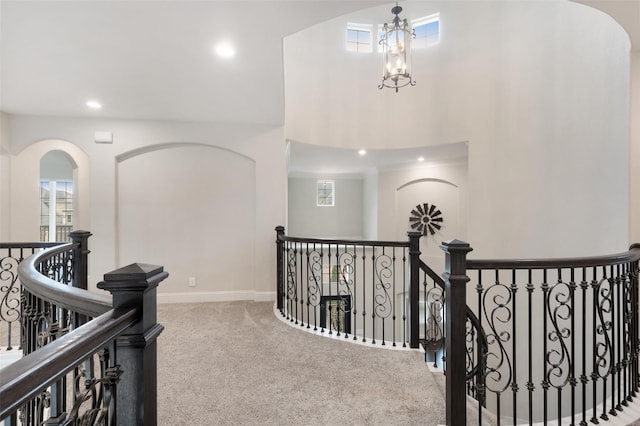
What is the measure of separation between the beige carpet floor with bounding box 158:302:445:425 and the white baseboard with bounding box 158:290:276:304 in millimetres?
1136

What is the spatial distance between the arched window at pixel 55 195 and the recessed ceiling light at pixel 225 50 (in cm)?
738

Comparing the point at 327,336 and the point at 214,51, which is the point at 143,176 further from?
the point at 327,336

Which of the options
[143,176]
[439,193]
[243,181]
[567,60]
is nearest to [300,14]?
[243,181]

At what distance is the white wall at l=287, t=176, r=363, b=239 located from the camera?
9.01m

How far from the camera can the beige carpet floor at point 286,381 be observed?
1.94m

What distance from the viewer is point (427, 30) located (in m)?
5.66

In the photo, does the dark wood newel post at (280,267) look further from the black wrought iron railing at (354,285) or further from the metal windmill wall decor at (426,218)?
the metal windmill wall decor at (426,218)

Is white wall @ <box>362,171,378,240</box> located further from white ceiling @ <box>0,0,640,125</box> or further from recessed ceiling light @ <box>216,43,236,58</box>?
recessed ceiling light @ <box>216,43,236,58</box>

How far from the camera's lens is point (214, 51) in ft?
9.32

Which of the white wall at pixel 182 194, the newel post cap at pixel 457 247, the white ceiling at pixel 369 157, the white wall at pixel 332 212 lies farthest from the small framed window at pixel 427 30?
the newel post cap at pixel 457 247

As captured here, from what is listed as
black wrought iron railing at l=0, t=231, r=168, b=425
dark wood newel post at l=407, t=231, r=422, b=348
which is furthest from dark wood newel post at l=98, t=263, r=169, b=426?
dark wood newel post at l=407, t=231, r=422, b=348

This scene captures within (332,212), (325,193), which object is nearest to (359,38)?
(325,193)

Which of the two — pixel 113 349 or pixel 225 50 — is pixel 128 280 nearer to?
pixel 113 349

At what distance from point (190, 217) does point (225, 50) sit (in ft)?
8.38
